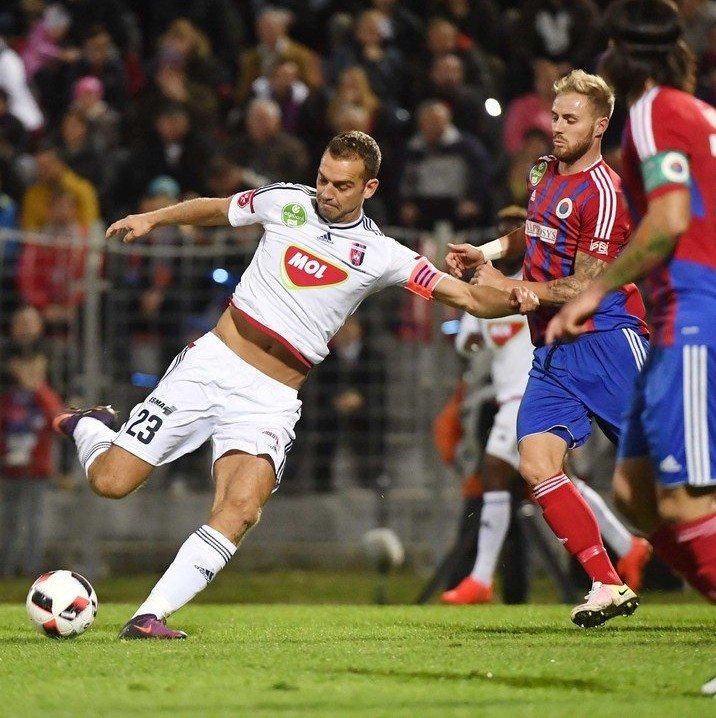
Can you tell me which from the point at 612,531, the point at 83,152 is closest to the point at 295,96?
the point at 83,152

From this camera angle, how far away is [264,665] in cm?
622

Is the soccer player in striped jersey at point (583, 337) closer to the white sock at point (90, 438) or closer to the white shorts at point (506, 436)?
the white sock at point (90, 438)

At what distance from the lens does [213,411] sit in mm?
7797

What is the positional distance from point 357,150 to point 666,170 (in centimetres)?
255

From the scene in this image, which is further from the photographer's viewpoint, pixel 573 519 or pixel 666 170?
pixel 573 519

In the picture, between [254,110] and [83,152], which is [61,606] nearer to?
[254,110]

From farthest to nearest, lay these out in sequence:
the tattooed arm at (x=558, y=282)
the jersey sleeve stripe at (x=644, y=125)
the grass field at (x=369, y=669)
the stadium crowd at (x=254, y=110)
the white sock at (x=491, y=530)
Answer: the stadium crowd at (x=254, y=110), the white sock at (x=491, y=530), the tattooed arm at (x=558, y=282), the jersey sleeve stripe at (x=644, y=125), the grass field at (x=369, y=669)

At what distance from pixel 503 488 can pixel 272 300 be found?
3693 millimetres

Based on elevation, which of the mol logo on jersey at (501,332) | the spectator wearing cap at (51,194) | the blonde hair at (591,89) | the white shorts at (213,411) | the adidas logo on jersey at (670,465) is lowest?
the adidas logo on jersey at (670,465)

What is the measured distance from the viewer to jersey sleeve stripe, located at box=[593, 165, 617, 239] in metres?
7.77

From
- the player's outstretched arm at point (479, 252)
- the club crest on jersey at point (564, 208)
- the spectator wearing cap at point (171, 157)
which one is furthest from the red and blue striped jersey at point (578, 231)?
the spectator wearing cap at point (171, 157)

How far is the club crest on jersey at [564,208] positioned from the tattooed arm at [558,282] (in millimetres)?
206

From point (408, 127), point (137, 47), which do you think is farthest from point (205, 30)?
point (408, 127)

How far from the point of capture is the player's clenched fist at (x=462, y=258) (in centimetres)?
756
